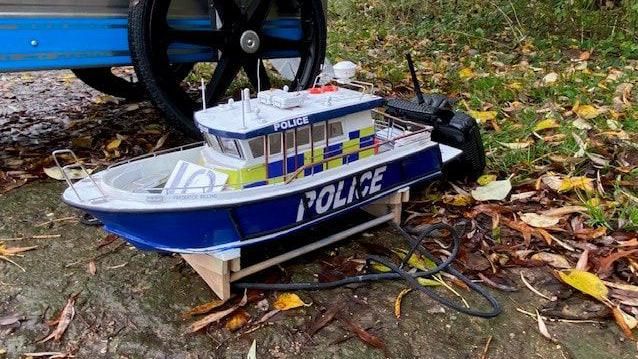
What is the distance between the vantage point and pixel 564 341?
1.90 meters

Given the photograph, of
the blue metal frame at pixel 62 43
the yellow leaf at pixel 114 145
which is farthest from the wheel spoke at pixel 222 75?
the yellow leaf at pixel 114 145

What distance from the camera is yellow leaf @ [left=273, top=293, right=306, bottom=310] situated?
2029 millimetres

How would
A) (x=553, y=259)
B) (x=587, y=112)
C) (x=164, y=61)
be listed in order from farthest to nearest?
(x=587, y=112)
(x=164, y=61)
(x=553, y=259)

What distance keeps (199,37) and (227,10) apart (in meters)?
0.20

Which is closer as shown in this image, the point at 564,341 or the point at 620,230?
the point at 564,341

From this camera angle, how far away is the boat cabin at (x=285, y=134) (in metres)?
2.00

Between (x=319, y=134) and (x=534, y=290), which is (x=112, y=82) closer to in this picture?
(x=319, y=134)

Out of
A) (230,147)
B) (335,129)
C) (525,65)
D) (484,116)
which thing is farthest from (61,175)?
(525,65)

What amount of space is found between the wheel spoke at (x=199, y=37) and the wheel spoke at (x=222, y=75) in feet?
0.27

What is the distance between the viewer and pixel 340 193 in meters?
2.22

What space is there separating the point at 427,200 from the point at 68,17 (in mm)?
1850

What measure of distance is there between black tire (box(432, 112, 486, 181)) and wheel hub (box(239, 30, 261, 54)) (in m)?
1.05

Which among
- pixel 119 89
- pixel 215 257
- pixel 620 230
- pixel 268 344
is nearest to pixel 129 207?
pixel 215 257

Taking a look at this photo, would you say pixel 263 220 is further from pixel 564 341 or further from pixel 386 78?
pixel 386 78
